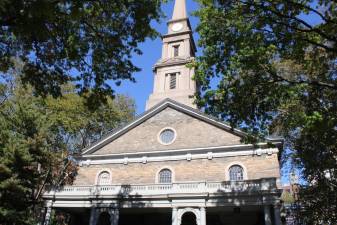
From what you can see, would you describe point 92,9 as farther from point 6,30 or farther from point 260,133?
point 260,133

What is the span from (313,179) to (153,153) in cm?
1155

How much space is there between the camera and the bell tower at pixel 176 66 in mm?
32938

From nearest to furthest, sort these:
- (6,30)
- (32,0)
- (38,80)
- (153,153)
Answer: (32,0), (6,30), (38,80), (153,153)

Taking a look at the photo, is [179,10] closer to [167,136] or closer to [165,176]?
[167,136]

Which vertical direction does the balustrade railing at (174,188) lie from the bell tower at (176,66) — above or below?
below

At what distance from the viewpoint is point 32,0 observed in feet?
26.4

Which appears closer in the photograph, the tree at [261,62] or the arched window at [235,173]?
the tree at [261,62]

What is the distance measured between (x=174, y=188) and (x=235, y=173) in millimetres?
4788

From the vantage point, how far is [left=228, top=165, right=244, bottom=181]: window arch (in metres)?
22.6

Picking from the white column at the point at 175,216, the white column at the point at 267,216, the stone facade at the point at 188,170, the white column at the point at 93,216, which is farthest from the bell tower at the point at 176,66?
the white column at the point at 267,216

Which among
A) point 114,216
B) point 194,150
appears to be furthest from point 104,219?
point 194,150

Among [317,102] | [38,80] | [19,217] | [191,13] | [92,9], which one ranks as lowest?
[19,217]

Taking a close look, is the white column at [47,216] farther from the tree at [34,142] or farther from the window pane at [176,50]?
the window pane at [176,50]

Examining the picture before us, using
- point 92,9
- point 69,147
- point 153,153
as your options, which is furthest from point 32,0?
point 69,147
